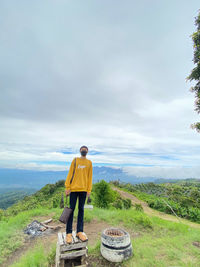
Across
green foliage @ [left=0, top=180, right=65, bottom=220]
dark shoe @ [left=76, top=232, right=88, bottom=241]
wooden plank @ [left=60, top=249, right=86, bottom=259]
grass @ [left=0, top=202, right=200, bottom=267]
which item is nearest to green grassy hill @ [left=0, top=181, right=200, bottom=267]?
grass @ [left=0, top=202, right=200, bottom=267]

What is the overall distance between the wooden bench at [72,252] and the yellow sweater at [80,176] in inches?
42.0

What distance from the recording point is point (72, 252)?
309cm

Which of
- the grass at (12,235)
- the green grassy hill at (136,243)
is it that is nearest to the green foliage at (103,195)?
the green grassy hill at (136,243)

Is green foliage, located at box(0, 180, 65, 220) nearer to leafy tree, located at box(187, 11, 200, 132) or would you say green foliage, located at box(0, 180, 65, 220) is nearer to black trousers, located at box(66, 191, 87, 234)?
black trousers, located at box(66, 191, 87, 234)

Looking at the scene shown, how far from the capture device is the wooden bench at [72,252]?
3020mm

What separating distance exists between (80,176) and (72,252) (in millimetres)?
1547

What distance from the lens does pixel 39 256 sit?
11.4 ft

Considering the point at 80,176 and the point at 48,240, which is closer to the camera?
the point at 80,176

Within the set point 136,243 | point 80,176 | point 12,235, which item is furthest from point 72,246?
point 12,235

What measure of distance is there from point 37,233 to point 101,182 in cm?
548

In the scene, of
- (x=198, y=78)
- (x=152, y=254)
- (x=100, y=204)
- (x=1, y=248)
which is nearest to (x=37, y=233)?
(x=1, y=248)

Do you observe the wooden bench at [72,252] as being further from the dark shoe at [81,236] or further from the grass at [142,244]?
the grass at [142,244]

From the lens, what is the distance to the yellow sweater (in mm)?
3369

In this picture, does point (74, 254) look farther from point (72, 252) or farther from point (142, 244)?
point (142, 244)
